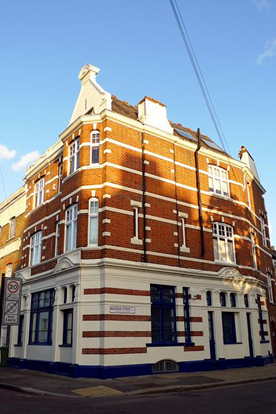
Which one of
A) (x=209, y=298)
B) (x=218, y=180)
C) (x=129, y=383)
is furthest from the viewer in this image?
(x=218, y=180)

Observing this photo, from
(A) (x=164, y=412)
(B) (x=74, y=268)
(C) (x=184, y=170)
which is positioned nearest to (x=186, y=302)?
(B) (x=74, y=268)

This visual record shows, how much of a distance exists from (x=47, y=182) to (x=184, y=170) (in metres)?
8.40

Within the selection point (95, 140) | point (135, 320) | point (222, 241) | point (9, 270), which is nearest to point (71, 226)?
point (95, 140)

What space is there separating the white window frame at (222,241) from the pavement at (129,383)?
659 centimetres

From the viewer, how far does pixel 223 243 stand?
22734mm

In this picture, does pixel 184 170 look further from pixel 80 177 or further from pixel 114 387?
pixel 114 387

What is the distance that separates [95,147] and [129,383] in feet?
35.7

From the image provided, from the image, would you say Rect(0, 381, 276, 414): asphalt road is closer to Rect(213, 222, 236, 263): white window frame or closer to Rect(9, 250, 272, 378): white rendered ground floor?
Rect(9, 250, 272, 378): white rendered ground floor

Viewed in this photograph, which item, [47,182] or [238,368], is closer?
[238,368]

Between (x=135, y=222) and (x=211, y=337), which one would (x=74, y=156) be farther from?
(x=211, y=337)

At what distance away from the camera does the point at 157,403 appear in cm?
1044

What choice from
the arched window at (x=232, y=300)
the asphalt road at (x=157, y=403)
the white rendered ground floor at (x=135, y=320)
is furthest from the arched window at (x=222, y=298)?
the asphalt road at (x=157, y=403)

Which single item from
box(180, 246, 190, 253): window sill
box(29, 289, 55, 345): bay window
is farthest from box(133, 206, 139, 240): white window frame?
box(29, 289, 55, 345): bay window

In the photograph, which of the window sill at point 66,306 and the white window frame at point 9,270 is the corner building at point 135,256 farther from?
the white window frame at point 9,270
